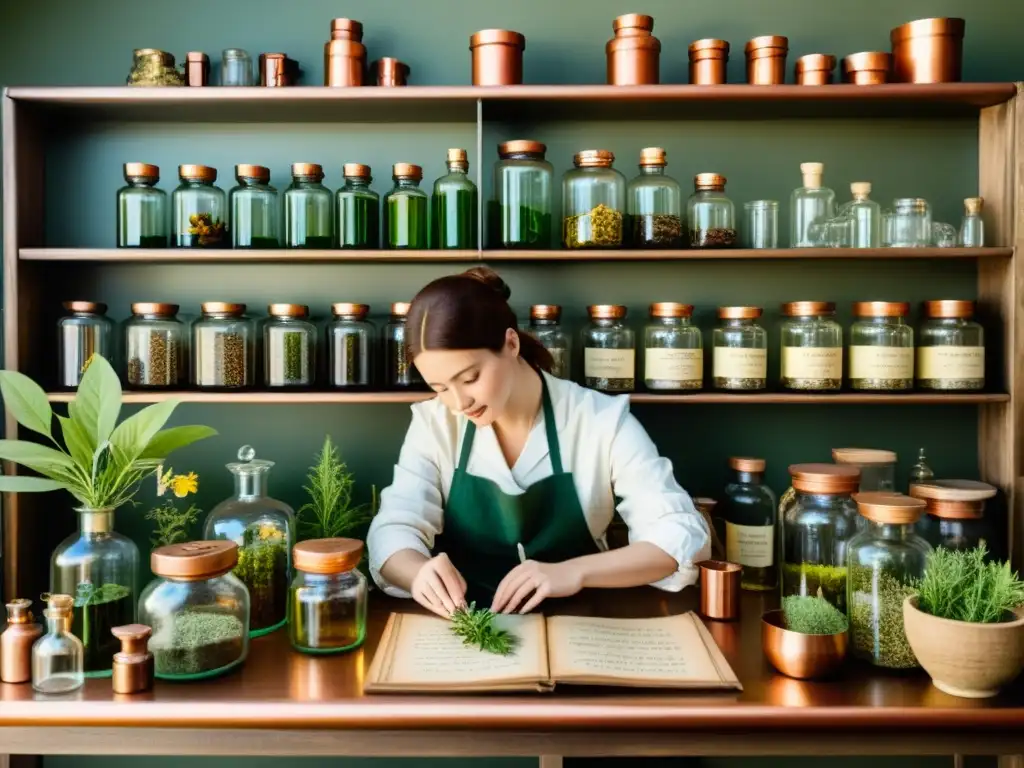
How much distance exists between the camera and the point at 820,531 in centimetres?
169

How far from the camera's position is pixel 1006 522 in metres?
2.17

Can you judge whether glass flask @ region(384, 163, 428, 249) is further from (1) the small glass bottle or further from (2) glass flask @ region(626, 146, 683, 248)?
(2) glass flask @ region(626, 146, 683, 248)

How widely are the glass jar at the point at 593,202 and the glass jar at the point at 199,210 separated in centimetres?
91

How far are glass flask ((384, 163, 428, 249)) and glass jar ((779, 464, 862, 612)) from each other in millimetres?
1109

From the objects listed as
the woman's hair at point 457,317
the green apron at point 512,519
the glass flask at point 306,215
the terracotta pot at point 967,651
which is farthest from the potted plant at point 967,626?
the glass flask at point 306,215

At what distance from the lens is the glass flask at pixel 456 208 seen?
2.15 metres

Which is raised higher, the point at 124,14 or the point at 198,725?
the point at 124,14

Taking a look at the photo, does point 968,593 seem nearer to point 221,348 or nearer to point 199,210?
point 221,348

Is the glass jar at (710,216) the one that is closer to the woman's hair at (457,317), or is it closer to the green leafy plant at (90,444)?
the woman's hair at (457,317)

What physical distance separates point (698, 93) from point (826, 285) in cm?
70

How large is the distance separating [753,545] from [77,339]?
1781 mm

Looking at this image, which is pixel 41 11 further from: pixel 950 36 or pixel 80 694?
pixel 950 36

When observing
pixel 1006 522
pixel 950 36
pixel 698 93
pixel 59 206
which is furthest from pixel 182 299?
pixel 1006 522

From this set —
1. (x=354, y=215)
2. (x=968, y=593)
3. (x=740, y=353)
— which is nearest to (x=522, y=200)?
(x=354, y=215)
